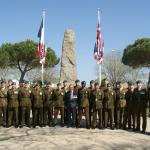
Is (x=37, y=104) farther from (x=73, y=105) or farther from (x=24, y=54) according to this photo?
(x=24, y=54)

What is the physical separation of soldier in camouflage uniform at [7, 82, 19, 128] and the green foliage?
28.4 m

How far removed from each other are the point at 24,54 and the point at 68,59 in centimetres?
2456

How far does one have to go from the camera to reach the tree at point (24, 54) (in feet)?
142

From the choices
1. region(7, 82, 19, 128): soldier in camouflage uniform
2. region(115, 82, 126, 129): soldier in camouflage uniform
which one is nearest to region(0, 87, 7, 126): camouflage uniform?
region(7, 82, 19, 128): soldier in camouflage uniform

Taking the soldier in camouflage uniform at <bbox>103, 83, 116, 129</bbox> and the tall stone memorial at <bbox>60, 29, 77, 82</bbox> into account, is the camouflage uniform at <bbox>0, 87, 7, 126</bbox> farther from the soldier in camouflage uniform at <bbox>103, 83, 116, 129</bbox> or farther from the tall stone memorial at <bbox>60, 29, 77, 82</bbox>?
the tall stone memorial at <bbox>60, 29, 77, 82</bbox>

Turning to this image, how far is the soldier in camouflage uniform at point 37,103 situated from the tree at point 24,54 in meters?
29.2

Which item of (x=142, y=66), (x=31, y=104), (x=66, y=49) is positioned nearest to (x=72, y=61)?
(x=66, y=49)

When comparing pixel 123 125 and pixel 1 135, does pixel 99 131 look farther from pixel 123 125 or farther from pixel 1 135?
pixel 1 135

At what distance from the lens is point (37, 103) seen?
1420 centimetres

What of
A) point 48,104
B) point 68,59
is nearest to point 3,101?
point 48,104

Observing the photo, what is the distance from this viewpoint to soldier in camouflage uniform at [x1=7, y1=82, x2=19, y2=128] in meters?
14.0

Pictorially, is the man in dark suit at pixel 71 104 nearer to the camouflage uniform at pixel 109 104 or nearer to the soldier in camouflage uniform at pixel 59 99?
the soldier in camouflage uniform at pixel 59 99

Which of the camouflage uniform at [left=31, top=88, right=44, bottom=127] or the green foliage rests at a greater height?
the green foliage

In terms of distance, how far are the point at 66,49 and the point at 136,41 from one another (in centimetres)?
2583
